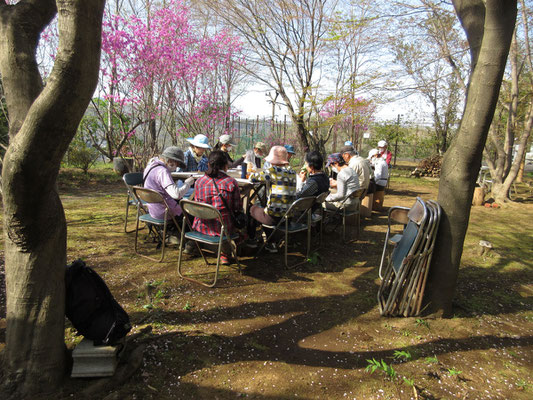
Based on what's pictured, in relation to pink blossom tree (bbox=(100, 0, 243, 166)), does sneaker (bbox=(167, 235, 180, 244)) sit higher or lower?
lower

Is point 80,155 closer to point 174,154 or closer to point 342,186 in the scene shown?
point 174,154

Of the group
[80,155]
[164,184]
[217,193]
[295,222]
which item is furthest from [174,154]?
[80,155]

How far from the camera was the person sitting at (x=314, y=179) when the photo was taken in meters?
3.90

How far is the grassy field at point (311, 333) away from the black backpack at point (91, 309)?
274 mm

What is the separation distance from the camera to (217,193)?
328cm

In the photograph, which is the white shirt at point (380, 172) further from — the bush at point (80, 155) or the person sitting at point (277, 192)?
the bush at point (80, 155)

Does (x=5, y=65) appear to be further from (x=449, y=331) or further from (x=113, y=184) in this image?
(x=113, y=184)

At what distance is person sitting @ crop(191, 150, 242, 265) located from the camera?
3.28m

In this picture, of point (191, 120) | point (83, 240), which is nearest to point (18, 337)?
point (83, 240)

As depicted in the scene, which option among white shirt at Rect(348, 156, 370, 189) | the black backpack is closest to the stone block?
the black backpack

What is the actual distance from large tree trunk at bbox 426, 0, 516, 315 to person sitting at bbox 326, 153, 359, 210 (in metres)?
1.99

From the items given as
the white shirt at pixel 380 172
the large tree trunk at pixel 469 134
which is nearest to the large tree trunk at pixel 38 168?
the large tree trunk at pixel 469 134

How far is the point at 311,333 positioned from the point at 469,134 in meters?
1.95

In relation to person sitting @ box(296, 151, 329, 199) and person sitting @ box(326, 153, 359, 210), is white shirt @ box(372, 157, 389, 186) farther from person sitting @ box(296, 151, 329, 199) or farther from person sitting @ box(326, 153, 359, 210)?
person sitting @ box(296, 151, 329, 199)
